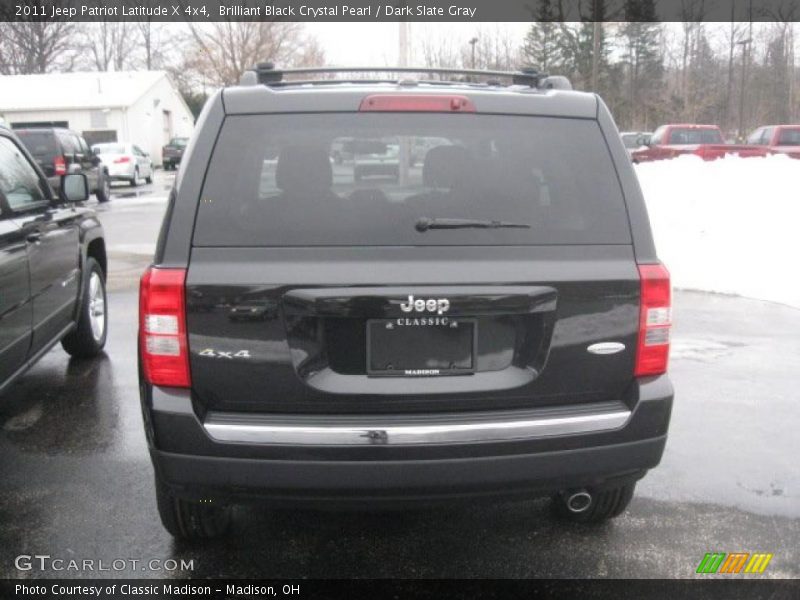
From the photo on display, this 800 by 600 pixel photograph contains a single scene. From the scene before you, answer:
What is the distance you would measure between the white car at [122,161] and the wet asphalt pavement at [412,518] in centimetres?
2619

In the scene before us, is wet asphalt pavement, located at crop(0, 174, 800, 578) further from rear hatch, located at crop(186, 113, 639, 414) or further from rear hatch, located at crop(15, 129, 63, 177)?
rear hatch, located at crop(15, 129, 63, 177)

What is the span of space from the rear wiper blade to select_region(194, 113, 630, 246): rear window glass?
1 centimetres

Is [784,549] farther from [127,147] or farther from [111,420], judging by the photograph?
[127,147]

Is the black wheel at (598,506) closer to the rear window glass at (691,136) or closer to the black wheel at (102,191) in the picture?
the black wheel at (102,191)

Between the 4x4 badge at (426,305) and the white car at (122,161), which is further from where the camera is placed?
the white car at (122,161)

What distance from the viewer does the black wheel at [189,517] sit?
309 cm

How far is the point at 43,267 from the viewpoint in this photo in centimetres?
481

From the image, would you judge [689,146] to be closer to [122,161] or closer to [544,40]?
[122,161]

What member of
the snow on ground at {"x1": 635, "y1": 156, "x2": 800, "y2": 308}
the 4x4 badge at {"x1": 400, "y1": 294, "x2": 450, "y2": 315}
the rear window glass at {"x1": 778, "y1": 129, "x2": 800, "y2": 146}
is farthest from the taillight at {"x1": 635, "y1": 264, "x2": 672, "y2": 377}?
the rear window glass at {"x1": 778, "y1": 129, "x2": 800, "y2": 146}

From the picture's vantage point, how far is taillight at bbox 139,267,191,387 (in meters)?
2.62

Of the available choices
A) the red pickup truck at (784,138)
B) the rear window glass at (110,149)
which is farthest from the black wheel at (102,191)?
the red pickup truck at (784,138)

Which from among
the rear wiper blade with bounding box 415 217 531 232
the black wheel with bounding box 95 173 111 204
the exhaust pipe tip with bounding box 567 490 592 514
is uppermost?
the rear wiper blade with bounding box 415 217 531 232

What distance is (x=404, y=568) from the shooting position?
3.17m

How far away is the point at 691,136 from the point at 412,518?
24.6m
